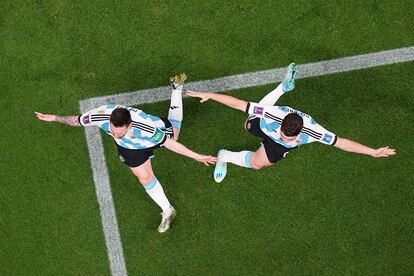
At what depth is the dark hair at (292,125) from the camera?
218 inches

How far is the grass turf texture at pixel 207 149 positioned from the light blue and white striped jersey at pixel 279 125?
1.11m

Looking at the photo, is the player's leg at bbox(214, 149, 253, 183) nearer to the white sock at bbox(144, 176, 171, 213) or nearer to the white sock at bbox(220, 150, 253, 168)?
the white sock at bbox(220, 150, 253, 168)

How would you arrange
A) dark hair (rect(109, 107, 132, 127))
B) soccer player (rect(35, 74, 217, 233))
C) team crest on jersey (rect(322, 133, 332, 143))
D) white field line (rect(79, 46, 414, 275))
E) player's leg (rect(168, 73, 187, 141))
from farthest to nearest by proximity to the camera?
white field line (rect(79, 46, 414, 275))
player's leg (rect(168, 73, 187, 141))
team crest on jersey (rect(322, 133, 332, 143))
soccer player (rect(35, 74, 217, 233))
dark hair (rect(109, 107, 132, 127))

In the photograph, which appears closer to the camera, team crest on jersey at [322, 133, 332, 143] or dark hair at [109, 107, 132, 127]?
dark hair at [109, 107, 132, 127]

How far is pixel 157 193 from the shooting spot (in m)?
6.66

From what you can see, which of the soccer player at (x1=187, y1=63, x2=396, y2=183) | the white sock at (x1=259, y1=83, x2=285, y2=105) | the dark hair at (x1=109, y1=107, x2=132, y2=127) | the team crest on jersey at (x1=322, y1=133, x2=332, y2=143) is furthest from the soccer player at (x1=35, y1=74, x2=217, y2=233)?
the team crest on jersey at (x1=322, y1=133, x2=332, y2=143)

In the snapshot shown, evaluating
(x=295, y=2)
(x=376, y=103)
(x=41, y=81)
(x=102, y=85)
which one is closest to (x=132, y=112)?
(x=102, y=85)

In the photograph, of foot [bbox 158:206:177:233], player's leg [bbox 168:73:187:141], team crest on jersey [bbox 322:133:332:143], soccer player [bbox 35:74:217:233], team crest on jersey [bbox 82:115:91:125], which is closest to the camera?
soccer player [bbox 35:74:217:233]

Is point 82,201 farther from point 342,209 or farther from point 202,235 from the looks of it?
point 342,209

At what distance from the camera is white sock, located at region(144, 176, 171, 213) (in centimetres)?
661

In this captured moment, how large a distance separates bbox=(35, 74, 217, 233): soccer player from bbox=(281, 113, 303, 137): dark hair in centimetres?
82

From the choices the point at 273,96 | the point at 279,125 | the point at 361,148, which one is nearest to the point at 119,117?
the point at 279,125

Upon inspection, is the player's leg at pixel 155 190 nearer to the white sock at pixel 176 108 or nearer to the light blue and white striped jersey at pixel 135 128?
the light blue and white striped jersey at pixel 135 128

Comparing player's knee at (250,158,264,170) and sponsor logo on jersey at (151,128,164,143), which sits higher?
sponsor logo on jersey at (151,128,164,143)
